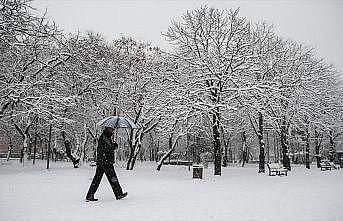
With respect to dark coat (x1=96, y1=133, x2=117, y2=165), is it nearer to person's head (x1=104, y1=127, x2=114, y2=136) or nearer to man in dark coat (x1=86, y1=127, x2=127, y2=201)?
man in dark coat (x1=86, y1=127, x2=127, y2=201)

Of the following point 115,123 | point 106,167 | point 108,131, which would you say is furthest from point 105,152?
point 115,123

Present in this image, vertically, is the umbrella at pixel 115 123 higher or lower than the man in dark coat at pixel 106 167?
higher

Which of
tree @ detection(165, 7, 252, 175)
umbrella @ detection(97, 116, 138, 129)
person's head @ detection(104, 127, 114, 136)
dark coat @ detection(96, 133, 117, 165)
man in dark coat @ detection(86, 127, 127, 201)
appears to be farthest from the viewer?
tree @ detection(165, 7, 252, 175)

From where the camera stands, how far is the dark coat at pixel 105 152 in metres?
9.87

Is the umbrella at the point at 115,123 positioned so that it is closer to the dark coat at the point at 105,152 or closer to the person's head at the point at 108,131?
the person's head at the point at 108,131

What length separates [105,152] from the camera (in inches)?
389

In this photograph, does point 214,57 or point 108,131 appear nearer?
point 108,131

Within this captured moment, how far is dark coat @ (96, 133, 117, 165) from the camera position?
32.4ft

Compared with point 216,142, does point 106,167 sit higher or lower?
lower

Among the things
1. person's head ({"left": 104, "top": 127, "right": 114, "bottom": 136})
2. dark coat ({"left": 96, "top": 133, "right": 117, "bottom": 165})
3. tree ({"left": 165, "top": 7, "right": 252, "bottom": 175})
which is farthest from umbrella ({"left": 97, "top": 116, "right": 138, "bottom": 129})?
tree ({"left": 165, "top": 7, "right": 252, "bottom": 175})

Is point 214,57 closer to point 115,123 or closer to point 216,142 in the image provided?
point 216,142

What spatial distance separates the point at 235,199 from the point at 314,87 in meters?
19.5

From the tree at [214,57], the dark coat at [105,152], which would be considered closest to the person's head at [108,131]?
the dark coat at [105,152]

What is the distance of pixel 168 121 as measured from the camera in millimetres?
21219
